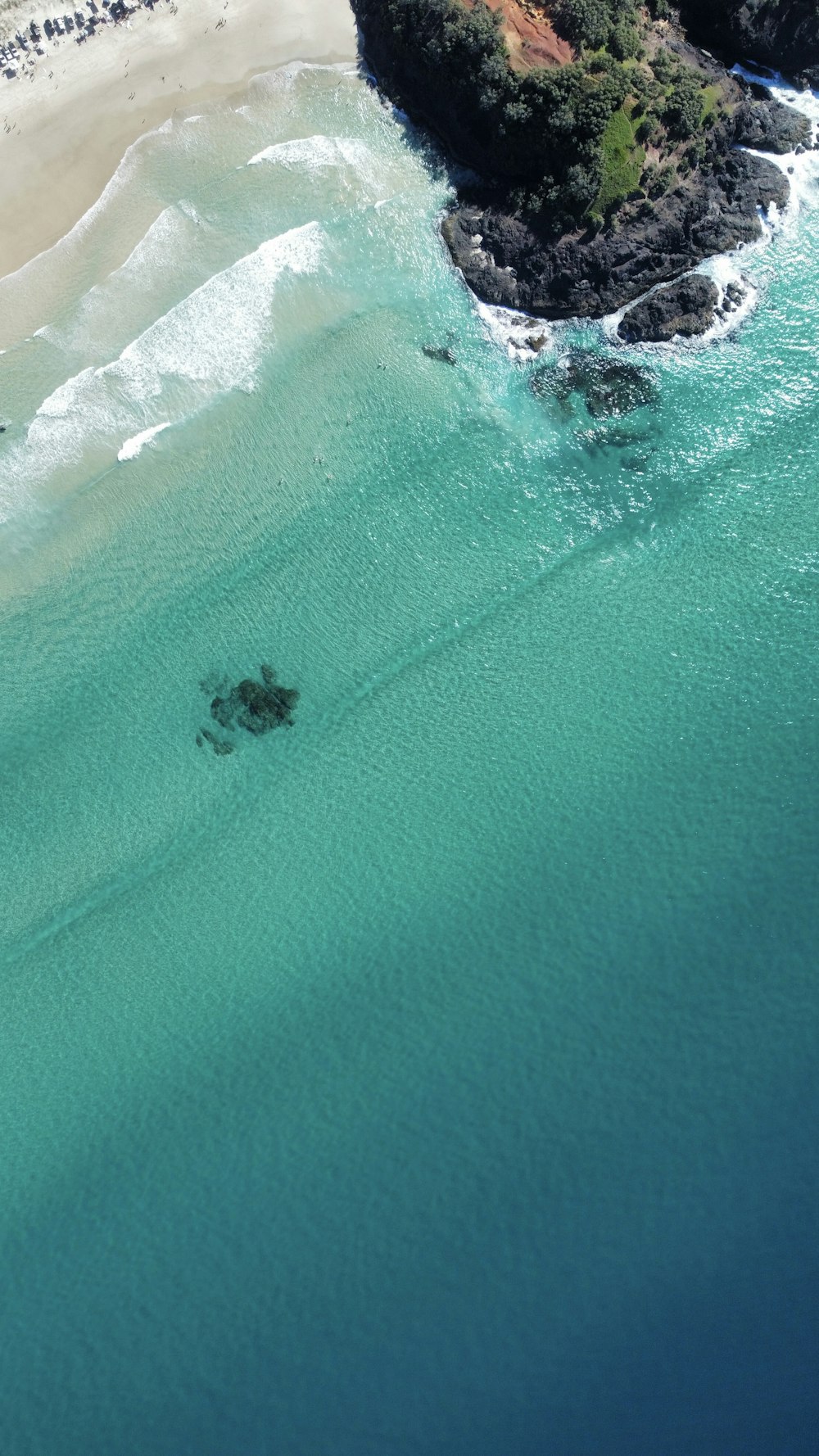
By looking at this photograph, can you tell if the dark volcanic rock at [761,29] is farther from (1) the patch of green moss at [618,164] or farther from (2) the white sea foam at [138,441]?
(2) the white sea foam at [138,441]

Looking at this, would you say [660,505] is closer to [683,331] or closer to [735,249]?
[683,331]

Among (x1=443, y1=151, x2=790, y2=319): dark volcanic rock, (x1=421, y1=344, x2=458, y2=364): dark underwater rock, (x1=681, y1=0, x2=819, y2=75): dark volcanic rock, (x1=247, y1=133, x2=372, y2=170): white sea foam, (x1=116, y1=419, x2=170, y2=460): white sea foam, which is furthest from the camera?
(x1=421, y1=344, x2=458, y2=364): dark underwater rock

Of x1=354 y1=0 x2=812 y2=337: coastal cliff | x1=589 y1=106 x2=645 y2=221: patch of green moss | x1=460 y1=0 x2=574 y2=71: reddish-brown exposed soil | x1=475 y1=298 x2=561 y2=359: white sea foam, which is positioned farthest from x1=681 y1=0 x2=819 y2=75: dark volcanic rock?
x1=475 y1=298 x2=561 y2=359: white sea foam

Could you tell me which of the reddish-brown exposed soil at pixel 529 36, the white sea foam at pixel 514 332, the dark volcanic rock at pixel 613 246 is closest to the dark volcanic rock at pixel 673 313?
the dark volcanic rock at pixel 613 246

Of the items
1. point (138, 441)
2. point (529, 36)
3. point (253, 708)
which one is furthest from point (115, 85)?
point (253, 708)

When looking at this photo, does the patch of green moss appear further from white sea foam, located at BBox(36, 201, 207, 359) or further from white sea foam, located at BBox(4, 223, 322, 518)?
white sea foam, located at BBox(36, 201, 207, 359)

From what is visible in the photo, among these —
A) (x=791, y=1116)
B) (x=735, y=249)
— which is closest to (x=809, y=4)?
(x=735, y=249)
